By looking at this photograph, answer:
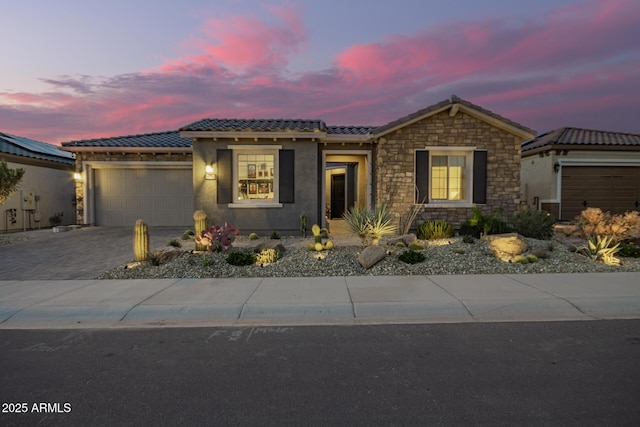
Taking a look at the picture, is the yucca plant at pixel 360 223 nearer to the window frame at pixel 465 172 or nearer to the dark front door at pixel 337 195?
the window frame at pixel 465 172

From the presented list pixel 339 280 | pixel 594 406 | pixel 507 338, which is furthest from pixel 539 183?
pixel 594 406

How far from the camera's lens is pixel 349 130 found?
50.0 ft

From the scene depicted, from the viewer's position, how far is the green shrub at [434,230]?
12188 millimetres

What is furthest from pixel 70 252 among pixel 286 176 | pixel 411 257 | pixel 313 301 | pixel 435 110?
pixel 435 110

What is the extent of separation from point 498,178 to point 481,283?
7.50m

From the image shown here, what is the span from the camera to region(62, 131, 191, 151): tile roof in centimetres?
1658

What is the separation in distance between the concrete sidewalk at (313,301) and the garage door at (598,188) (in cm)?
1106

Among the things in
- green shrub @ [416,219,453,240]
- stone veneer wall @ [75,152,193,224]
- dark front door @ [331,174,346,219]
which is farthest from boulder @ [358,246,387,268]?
dark front door @ [331,174,346,219]

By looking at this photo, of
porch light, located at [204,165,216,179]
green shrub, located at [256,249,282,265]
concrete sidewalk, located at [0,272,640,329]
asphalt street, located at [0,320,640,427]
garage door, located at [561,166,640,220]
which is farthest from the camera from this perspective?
garage door, located at [561,166,640,220]

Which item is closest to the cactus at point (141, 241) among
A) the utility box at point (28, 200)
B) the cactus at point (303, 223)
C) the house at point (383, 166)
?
the house at point (383, 166)

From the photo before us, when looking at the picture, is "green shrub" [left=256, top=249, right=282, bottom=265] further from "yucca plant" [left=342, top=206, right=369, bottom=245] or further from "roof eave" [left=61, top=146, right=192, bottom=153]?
"roof eave" [left=61, top=146, right=192, bottom=153]

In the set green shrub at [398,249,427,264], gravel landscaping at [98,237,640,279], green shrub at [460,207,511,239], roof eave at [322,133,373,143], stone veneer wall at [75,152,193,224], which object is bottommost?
gravel landscaping at [98,237,640,279]

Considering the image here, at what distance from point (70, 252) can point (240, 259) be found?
583 cm

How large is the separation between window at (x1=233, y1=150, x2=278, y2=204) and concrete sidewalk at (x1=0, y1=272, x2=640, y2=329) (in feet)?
21.0
